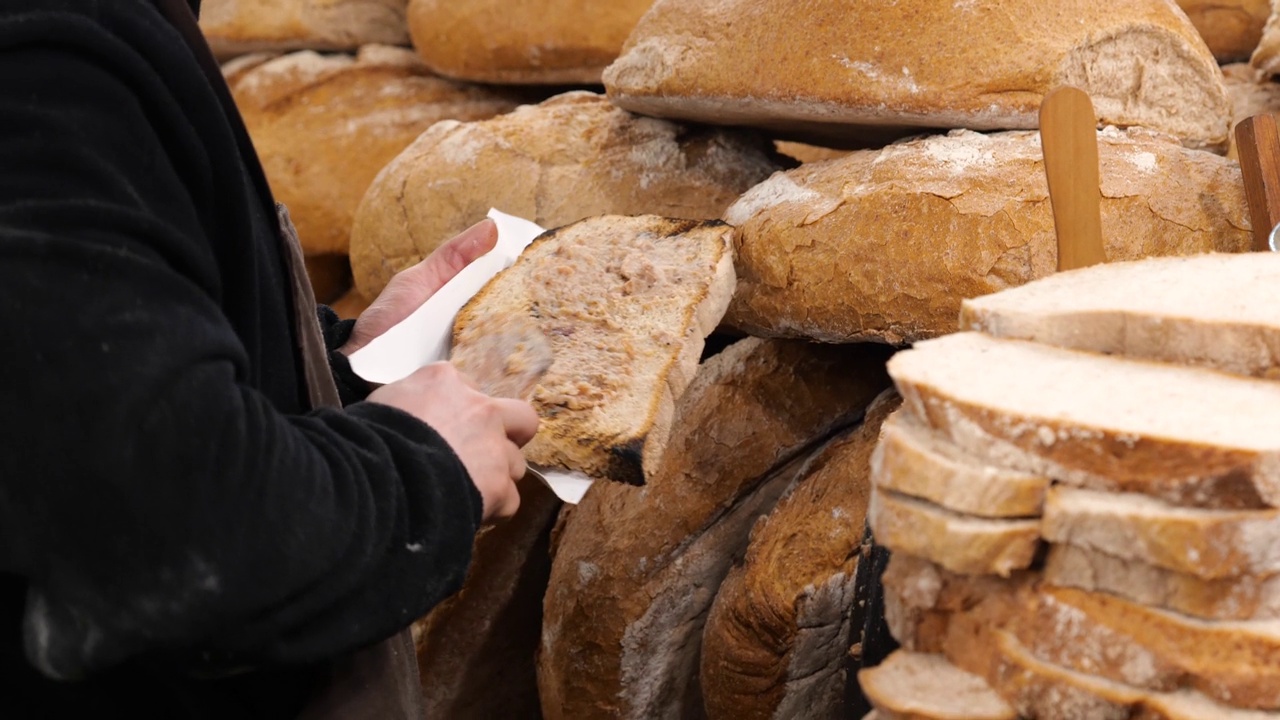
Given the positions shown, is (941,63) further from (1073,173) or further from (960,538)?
(960,538)

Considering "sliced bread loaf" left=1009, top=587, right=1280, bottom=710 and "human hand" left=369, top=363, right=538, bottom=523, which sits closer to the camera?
"sliced bread loaf" left=1009, top=587, right=1280, bottom=710

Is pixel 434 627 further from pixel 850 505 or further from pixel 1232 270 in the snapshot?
pixel 1232 270

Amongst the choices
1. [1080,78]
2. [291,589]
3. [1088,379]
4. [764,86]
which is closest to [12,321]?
[291,589]

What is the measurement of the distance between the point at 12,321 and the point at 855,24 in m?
1.21

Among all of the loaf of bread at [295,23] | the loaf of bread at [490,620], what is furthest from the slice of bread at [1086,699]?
the loaf of bread at [295,23]

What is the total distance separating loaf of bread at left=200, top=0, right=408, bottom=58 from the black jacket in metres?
2.50

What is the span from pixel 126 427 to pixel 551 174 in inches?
54.1

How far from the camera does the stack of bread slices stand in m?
0.77

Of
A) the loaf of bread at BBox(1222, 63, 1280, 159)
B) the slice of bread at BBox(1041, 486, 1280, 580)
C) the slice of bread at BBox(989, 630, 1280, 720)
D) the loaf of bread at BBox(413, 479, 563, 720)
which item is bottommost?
the loaf of bread at BBox(413, 479, 563, 720)

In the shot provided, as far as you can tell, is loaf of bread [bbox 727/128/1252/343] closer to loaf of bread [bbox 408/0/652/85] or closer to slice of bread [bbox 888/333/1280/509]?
slice of bread [bbox 888/333/1280/509]

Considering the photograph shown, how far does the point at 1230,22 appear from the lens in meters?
2.30

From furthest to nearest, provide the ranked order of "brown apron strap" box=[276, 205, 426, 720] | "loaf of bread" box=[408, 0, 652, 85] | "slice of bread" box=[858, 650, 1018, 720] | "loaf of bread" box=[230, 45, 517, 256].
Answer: "loaf of bread" box=[230, 45, 517, 256] → "loaf of bread" box=[408, 0, 652, 85] → "brown apron strap" box=[276, 205, 426, 720] → "slice of bread" box=[858, 650, 1018, 720]

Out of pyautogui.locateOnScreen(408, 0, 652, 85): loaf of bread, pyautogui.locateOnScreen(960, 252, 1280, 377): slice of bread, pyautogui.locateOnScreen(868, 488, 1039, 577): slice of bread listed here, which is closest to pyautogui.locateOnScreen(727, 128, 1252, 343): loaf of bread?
pyautogui.locateOnScreen(960, 252, 1280, 377): slice of bread

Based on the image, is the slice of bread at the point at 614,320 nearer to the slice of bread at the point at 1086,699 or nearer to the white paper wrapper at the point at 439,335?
the white paper wrapper at the point at 439,335
